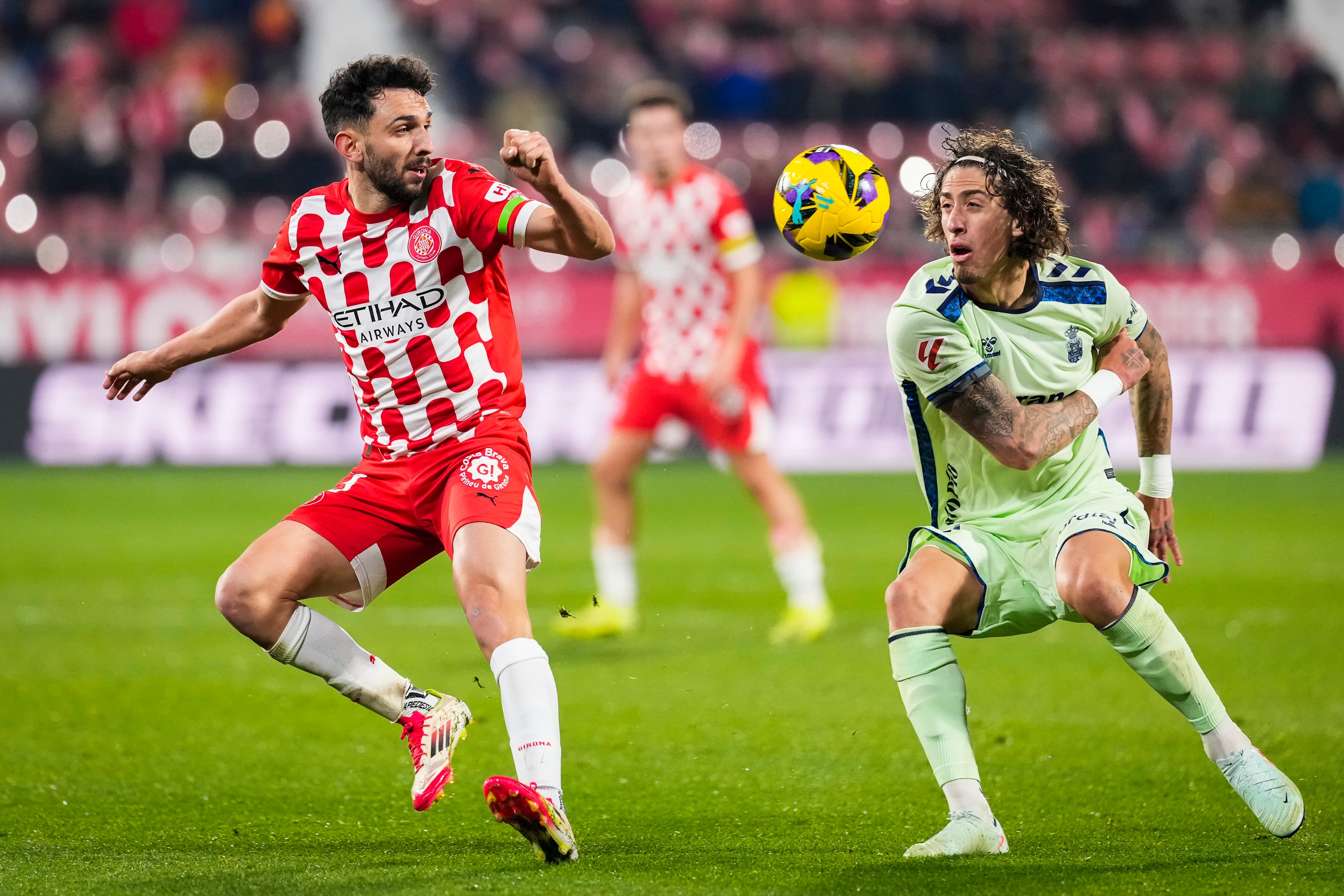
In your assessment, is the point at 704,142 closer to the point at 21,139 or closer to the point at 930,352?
the point at 21,139

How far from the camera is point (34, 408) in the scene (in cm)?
1609

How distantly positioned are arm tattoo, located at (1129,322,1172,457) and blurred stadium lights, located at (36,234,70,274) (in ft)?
45.1

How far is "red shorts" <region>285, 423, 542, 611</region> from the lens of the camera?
14.4ft

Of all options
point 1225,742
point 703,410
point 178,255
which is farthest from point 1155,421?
point 178,255

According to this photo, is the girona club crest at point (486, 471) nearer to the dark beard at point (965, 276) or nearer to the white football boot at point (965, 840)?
the dark beard at point (965, 276)

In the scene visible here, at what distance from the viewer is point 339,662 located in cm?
468

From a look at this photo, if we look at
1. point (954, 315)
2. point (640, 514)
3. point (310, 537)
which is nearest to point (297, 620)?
point (310, 537)

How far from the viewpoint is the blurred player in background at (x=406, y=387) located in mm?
4371

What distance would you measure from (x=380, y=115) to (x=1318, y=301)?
545 inches

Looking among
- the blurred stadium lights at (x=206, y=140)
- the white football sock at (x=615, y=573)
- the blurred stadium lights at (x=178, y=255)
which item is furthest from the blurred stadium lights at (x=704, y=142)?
the white football sock at (x=615, y=573)

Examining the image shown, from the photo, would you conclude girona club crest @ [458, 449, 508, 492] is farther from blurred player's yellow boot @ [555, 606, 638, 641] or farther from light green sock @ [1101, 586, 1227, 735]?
blurred player's yellow boot @ [555, 606, 638, 641]

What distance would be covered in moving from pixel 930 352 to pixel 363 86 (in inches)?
70.5

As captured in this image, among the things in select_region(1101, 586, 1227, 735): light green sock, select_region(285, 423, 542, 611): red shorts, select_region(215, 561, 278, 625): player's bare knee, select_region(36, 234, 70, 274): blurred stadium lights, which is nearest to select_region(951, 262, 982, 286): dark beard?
select_region(1101, 586, 1227, 735): light green sock

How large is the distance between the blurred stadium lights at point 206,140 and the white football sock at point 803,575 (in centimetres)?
1089
